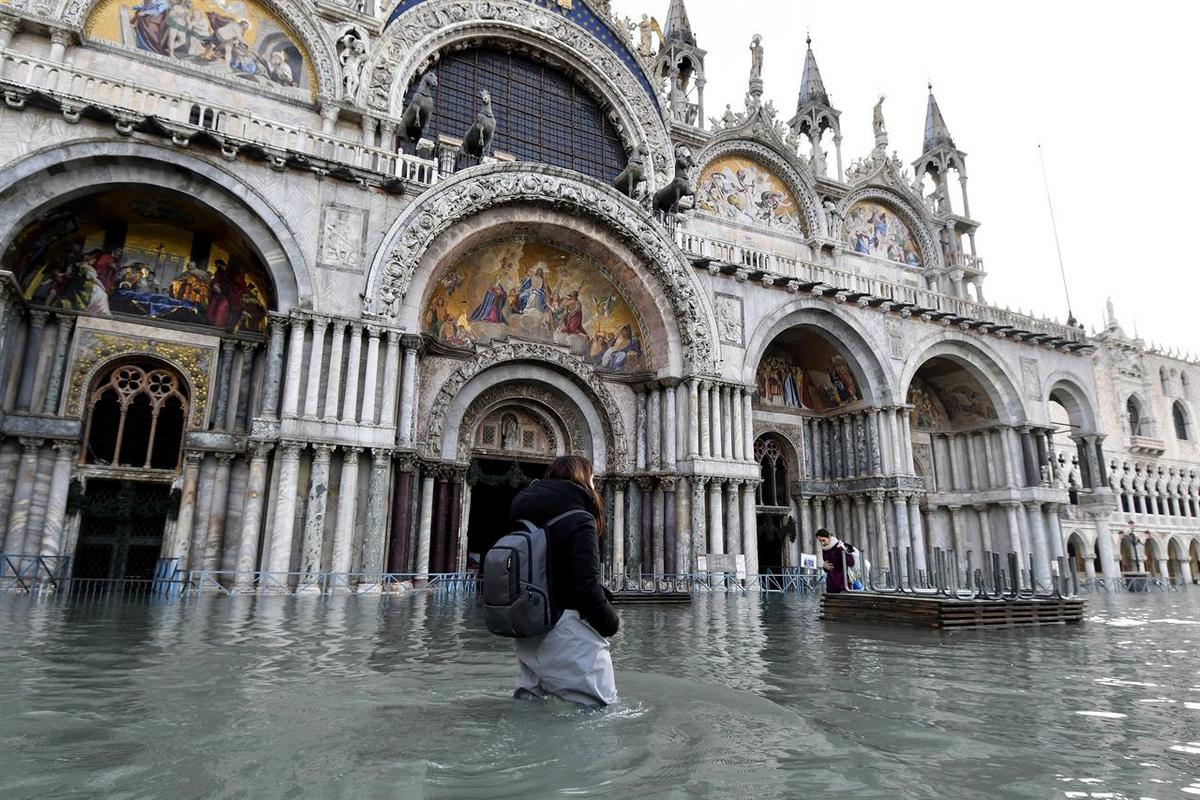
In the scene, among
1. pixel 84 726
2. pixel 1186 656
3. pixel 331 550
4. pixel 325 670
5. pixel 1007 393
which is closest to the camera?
pixel 84 726

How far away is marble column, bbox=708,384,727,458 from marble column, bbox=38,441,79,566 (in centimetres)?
1499

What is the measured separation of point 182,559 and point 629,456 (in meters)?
11.0

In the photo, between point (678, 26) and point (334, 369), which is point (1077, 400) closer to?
point (678, 26)

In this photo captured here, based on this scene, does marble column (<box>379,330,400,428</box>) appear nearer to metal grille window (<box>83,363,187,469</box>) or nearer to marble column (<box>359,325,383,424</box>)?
marble column (<box>359,325,383,424</box>)

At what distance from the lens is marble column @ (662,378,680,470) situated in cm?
1967

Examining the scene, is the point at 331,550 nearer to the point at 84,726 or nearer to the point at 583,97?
the point at 84,726

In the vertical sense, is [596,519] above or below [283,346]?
below

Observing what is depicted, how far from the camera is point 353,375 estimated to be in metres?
15.6

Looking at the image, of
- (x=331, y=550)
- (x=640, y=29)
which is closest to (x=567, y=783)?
(x=331, y=550)

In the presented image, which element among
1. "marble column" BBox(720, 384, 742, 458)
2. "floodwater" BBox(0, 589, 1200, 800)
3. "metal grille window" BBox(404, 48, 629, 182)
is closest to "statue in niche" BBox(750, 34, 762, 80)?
"metal grille window" BBox(404, 48, 629, 182)

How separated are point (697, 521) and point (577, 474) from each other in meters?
15.2

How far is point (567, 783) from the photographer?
2828 millimetres

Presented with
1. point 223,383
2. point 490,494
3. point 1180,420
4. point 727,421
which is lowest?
point 490,494

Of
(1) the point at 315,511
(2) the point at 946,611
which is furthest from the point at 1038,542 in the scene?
(1) the point at 315,511
